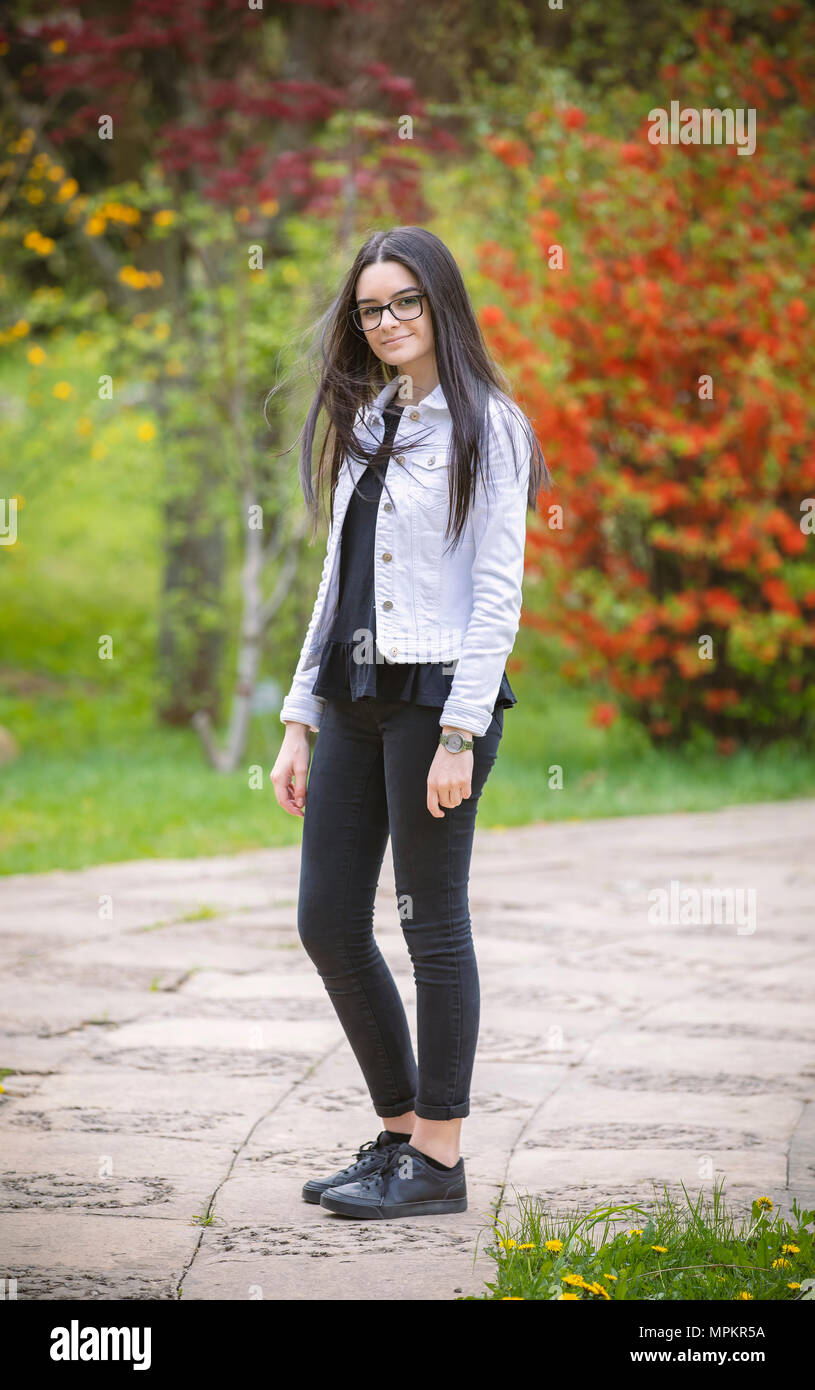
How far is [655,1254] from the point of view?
→ 246 centimetres

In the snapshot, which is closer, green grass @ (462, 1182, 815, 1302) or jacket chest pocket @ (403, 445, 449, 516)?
green grass @ (462, 1182, 815, 1302)

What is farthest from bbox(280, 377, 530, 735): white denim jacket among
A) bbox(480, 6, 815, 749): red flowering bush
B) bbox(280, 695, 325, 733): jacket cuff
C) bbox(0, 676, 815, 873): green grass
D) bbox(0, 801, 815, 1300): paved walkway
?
bbox(480, 6, 815, 749): red flowering bush

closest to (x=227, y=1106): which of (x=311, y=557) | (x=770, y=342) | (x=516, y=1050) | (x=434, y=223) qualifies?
(x=516, y=1050)

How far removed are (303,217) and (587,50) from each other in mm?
2554

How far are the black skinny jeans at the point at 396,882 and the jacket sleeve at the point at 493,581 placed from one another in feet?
0.36

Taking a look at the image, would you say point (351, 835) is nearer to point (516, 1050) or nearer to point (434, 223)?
point (516, 1050)

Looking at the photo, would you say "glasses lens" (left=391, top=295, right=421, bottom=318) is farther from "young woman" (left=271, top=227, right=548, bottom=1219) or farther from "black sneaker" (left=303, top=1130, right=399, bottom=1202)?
"black sneaker" (left=303, top=1130, right=399, bottom=1202)

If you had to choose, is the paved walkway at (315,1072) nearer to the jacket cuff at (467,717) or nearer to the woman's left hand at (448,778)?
the woman's left hand at (448,778)

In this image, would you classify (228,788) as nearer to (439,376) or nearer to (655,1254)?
(439,376)

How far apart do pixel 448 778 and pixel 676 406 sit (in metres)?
6.44

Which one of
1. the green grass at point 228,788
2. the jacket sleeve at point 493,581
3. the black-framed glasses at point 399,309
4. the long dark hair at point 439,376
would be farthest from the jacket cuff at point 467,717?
the green grass at point 228,788

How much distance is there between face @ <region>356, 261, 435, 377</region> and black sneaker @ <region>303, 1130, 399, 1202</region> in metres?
1.47

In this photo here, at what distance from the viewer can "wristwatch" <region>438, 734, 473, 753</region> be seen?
262 centimetres

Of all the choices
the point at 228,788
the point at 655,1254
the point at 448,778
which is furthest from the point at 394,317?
the point at 228,788
